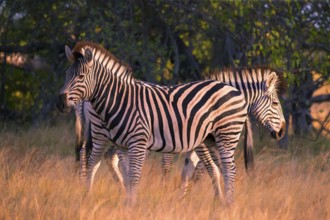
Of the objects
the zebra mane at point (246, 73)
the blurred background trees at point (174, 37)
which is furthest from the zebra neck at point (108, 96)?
the blurred background trees at point (174, 37)

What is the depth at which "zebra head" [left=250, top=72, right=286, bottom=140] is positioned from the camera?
8797 millimetres

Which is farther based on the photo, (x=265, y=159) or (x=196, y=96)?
(x=265, y=159)

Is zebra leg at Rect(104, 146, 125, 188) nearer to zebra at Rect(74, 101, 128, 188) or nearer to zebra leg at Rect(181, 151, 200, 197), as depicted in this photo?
zebra at Rect(74, 101, 128, 188)

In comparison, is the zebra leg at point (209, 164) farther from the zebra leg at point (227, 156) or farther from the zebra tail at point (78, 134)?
the zebra tail at point (78, 134)

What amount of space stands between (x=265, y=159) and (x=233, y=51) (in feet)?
14.4

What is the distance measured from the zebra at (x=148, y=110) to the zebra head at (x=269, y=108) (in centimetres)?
78

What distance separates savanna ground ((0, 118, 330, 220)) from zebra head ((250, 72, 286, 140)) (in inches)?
24.8

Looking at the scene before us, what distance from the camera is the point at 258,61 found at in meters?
12.2

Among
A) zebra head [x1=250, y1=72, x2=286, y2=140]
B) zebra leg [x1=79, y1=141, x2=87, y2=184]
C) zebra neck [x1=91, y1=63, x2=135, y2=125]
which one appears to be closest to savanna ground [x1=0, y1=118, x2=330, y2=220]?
zebra leg [x1=79, y1=141, x2=87, y2=184]

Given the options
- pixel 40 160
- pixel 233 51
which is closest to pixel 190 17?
pixel 233 51

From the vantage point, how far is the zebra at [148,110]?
7.38m

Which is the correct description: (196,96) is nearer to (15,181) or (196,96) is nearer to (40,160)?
(15,181)

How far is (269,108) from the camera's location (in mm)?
8836

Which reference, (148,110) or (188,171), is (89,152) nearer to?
(188,171)
